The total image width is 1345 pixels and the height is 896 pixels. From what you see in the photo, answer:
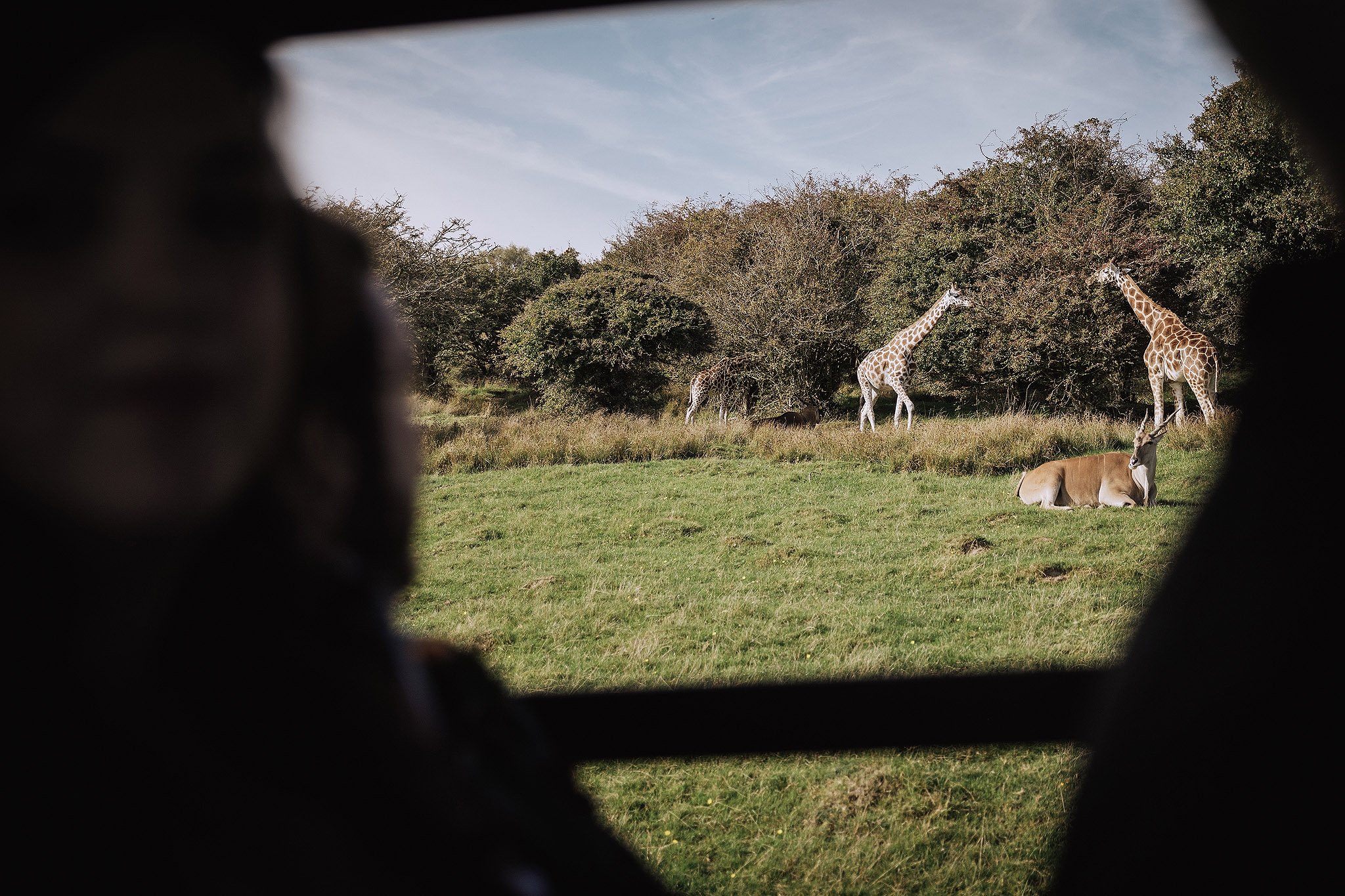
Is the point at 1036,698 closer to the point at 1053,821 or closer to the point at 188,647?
the point at 188,647

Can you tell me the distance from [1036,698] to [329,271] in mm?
1041

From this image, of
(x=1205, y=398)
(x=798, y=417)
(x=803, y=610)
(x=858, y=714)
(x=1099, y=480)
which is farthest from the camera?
(x=798, y=417)

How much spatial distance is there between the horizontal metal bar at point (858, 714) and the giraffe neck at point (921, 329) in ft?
52.9

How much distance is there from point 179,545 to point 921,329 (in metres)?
17.2

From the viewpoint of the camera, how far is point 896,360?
54.0 ft

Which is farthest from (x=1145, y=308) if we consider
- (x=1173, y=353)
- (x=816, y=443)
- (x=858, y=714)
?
(x=858, y=714)

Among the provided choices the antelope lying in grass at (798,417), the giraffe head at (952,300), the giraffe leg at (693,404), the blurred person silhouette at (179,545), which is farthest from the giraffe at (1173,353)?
the blurred person silhouette at (179,545)

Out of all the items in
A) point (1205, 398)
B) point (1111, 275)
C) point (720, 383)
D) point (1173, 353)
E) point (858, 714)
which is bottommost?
point (858, 714)

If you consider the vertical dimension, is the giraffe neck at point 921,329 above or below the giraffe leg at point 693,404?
above

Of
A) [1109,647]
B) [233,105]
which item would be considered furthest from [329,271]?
[1109,647]

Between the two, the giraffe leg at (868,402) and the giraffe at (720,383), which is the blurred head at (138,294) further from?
the giraffe at (720,383)

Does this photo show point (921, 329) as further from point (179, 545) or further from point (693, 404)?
point (179, 545)

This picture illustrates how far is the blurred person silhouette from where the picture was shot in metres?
0.57

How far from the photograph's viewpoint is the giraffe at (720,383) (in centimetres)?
1873
